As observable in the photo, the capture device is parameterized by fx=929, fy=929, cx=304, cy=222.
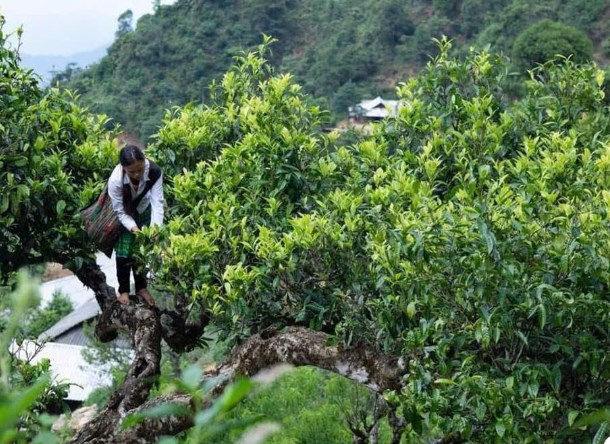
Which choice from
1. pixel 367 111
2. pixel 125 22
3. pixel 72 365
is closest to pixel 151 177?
pixel 72 365

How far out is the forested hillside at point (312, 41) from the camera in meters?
30.9

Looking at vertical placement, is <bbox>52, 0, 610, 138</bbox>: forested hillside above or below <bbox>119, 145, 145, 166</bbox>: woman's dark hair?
below

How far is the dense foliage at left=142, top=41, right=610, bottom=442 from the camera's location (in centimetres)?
280

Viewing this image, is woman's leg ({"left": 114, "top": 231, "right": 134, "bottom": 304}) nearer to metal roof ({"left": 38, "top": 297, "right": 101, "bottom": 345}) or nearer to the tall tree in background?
metal roof ({"left": 38, "top": 297, "right": 101, "bottom": 345})

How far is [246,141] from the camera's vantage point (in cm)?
405

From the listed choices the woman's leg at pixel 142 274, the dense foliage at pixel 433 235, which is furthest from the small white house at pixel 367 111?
the woman's leg at pixel 142 274

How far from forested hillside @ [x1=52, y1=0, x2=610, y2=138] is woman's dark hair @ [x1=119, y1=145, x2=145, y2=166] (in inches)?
1017

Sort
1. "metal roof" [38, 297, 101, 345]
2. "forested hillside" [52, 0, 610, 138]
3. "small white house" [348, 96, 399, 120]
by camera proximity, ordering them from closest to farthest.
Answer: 1. "metal roof" [38, 297, 101, 345]
2. "small white house" [348, 96, 399, 120]
3. "forested hillside" [52, 0, 610, 138]

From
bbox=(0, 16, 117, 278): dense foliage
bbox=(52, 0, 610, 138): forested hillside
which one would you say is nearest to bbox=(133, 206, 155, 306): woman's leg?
bbox=(0, 16, 117, 278): dense foliage

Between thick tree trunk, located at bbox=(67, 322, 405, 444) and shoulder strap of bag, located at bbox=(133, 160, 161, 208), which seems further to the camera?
shoulder strap of bag, located at bbox=(133, 160, 161, 208)

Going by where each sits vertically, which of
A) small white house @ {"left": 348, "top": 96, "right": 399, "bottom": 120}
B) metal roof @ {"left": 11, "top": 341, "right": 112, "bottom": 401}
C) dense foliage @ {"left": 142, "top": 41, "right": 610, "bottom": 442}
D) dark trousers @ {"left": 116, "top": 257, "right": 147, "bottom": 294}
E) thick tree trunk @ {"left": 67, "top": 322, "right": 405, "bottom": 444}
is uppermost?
dense foliage @ {"left": 142, "top": 41, "right": 610, "bottom": 442}

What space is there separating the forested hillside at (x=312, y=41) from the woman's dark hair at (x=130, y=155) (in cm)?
2584

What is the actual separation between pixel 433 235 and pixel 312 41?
114ft

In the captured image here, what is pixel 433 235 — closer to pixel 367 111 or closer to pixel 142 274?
pixel 142 274
